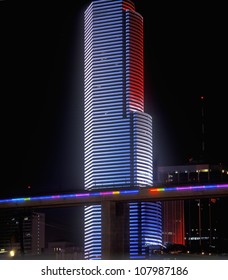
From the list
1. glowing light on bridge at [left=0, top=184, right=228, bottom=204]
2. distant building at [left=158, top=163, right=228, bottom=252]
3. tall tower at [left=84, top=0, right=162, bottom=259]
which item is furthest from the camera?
distant building at [left=158, top=163, right=228, bottom=252]

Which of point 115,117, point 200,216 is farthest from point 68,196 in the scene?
point 200,216

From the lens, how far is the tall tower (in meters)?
54.8

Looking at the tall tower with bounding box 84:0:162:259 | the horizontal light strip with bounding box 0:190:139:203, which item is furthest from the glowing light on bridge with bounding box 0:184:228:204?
the tall tower with bounding box 84:0:162:259

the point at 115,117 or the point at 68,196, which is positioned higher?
the point at 115,117

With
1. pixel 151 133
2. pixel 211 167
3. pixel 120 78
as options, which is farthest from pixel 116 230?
pixel 211 167

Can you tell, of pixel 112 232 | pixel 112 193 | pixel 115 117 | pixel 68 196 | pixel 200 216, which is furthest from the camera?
pixel 200 216

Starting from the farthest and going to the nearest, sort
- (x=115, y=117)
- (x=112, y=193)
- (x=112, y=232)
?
(x=115, y=117), (x=112, y=193), (x=112, y=232)

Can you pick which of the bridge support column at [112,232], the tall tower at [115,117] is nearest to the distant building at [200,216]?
the tall tower at [115,117]

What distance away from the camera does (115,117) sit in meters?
58.6

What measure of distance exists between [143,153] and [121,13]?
41.5ft

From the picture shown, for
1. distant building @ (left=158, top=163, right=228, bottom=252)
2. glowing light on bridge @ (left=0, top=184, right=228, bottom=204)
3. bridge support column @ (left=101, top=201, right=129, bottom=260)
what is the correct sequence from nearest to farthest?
bridge support column @ (left=101, top=201, right=129, bottom=260)
glowing light on bridge @ (left=0, top=184, right=228, bottom=204)
distant building @ (left=158, top=163, right=228, bottom=252)

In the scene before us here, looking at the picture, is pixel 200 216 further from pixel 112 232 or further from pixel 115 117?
pixel 112 232

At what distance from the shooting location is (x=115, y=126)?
57.9 meters

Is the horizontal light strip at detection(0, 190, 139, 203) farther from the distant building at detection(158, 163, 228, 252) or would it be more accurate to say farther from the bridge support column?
the distant building at detection(158, 163, 228, 252)
